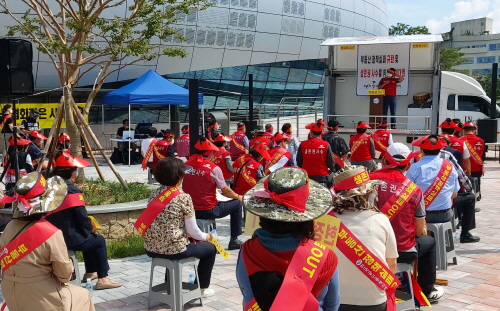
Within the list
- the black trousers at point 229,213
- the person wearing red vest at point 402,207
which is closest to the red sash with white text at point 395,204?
the person wearing red vest at point 402,207

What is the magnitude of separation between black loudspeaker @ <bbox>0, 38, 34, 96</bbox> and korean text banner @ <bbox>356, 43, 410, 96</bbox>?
10853 millimetres

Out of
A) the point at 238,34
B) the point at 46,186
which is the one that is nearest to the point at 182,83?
the point at 238,34

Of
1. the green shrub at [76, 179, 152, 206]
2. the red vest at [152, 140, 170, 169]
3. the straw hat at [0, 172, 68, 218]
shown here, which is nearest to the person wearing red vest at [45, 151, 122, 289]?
the straw hat at [0, 172, 68, 218]

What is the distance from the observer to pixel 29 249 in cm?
362

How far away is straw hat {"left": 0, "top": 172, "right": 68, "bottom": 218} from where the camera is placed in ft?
12.4

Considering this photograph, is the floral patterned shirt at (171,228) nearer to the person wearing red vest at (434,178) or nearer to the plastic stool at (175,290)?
the plastic stool at (175,290)

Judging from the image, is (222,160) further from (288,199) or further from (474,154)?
(288,199)

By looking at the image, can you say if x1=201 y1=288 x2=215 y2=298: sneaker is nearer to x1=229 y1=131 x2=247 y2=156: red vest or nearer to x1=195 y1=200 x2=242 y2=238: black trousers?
x1=195 y1=200 x2=242 y2=238: black trousers

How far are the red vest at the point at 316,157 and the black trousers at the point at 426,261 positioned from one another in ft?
13.8

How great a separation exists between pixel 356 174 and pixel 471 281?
139 inches

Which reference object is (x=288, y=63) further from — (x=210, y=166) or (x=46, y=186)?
(x=46, y=186)

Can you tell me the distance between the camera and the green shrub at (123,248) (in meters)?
7.53

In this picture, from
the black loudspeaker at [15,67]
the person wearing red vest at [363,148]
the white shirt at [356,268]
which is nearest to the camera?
the white shirt at [356,268]

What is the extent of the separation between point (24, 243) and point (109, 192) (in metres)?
5.48
